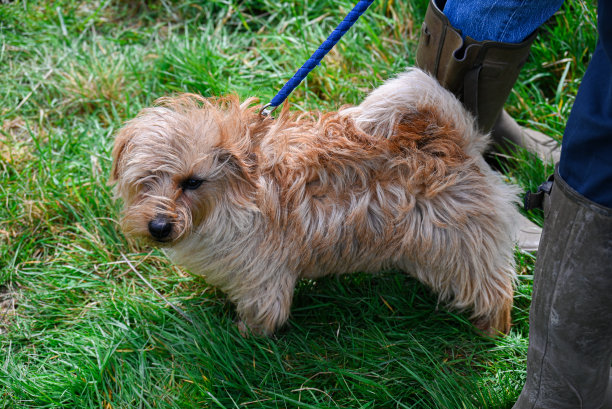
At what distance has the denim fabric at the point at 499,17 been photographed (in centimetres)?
223

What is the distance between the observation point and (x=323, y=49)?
236 cm

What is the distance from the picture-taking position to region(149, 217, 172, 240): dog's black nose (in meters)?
2.25

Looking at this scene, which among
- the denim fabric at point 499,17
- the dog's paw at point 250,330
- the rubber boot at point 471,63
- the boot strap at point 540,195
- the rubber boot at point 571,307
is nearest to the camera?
the rubber boot at point 571,307

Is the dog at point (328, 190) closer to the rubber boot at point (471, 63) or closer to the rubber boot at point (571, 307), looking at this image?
the rubber boot at point (471, 63)

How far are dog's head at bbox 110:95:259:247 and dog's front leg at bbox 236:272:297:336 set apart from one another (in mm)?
389

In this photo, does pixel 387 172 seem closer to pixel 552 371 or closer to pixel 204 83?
pixel 552 371

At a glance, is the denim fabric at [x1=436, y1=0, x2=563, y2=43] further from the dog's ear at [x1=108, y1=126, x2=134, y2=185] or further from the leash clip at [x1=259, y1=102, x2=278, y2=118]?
the dog's ear at [x1=108, y1=126, x2=134, y2=185]

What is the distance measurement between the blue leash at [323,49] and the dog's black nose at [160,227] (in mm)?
631

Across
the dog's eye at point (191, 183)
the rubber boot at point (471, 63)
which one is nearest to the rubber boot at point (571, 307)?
the rubber boot at point (471, 63)

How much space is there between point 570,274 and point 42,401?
2.20m

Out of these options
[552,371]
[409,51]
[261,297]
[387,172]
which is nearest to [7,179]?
[261,297]

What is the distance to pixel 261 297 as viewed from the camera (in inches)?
98.3

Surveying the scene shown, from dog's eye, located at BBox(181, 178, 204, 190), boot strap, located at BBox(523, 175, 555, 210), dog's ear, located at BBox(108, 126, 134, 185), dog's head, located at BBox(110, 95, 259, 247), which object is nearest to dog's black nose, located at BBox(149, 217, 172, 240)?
dog's head, located at BBox(110, 95, 259, 247)

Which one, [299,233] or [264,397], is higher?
[299,233]
